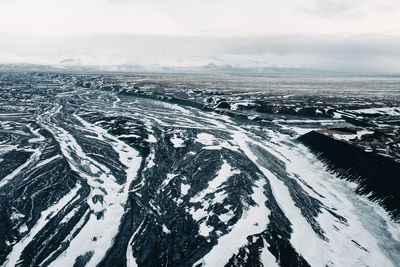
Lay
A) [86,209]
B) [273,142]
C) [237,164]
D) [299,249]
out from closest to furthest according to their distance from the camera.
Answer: [299,249] → [86,209] → [237,164] → [273,142]

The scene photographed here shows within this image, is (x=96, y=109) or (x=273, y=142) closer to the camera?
(x=273, y=142)

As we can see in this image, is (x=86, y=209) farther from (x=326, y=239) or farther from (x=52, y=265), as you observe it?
(x=326, y=239)

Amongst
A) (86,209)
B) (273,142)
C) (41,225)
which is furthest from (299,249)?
(273,142)

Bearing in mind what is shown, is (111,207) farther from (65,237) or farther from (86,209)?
(65,237)

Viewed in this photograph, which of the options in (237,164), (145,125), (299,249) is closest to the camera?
(299,249)

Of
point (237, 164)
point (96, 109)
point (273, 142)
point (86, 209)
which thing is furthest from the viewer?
point (96, 109)

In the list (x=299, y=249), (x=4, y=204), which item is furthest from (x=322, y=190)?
(x=4, y=204)
